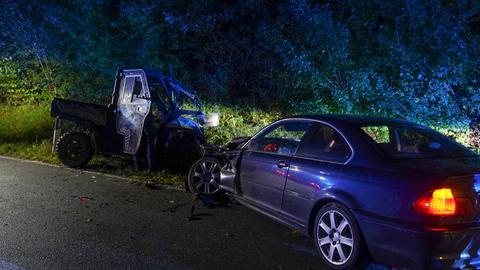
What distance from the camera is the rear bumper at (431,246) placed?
365cm

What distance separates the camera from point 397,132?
4.91 m

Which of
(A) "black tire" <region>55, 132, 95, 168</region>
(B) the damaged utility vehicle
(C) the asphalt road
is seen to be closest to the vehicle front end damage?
(C) the asphalt road

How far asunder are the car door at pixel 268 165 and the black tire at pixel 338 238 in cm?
70

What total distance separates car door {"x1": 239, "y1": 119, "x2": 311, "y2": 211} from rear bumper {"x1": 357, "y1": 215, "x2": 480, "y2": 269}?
151cm

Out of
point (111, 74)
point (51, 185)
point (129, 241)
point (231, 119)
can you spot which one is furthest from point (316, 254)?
point (111, 74)

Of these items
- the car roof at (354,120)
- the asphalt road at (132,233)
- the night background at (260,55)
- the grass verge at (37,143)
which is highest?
the night background at (260,55)

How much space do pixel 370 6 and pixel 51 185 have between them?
24.5 feet

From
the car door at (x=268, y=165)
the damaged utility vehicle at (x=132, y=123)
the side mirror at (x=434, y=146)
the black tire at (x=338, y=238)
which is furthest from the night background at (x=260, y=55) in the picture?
the black tire at (x=338, y=238)

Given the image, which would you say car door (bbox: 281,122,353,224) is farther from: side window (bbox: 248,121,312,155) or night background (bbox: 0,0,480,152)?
night background (bbox: 0,0,480,152)

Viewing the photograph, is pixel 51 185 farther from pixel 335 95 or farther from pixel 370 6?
pixel 370 6

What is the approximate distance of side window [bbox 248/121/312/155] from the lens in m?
5.23

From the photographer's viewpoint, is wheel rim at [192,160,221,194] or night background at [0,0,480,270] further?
wheel rim at [192,160,221,194]

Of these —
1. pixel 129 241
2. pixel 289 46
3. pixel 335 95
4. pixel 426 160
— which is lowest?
pixel 129 241

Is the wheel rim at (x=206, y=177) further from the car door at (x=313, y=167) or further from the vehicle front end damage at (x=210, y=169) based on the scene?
the car door at (x=313, y=167)
